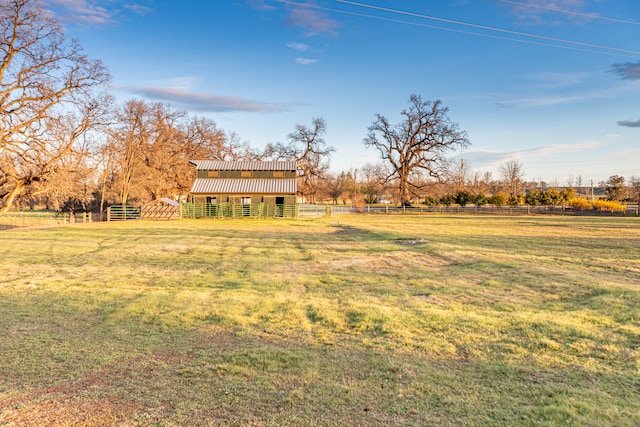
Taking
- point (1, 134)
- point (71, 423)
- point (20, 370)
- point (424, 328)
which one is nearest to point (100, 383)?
point (71, 423)

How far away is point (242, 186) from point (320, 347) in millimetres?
38579

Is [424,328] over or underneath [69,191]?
underneath

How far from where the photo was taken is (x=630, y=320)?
20.3 ft

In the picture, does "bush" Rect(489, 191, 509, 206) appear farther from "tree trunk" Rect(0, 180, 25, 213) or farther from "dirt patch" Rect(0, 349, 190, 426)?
"dirt patch" Rect(0, 349, 190, 426)

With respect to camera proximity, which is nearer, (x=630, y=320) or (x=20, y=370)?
(x=20, y=370)

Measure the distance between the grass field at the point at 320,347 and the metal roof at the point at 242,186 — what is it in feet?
100

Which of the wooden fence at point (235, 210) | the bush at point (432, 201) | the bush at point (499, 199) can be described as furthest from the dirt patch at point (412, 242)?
the bush at point (432, 201)

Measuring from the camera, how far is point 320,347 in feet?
16.9

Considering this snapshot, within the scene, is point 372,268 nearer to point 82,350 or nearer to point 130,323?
point 130,323

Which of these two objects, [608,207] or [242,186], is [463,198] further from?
[242,186]

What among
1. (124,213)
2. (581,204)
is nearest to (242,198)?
(124,213)

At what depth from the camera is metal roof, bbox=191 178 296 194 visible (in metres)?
41.5

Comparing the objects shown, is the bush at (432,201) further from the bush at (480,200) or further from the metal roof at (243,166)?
the metal roof at (243,166)

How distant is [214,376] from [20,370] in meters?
2.18
